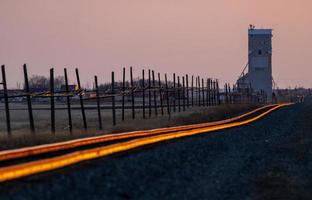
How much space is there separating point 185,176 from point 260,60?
100491 mm

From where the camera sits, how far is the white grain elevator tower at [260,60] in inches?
4459

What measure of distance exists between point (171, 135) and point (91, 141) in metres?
4.80

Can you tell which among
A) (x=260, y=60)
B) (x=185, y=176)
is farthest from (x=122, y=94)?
(x=260, y=60)

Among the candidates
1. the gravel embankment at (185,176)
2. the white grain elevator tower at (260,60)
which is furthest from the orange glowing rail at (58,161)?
the white grain elevator tower at (260,60)

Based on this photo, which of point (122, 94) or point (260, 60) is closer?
point (122, 94)

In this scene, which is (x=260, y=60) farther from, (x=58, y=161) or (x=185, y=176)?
(x=58, y=161)

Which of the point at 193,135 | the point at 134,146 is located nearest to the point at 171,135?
the point at 193,135

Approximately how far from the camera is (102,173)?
13.0m

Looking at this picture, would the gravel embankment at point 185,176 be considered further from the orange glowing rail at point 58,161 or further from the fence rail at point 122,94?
the fence rail at point 122,94

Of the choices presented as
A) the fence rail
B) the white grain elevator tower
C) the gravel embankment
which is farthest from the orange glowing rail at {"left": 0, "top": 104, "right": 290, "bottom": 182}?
the white grain elevator tower

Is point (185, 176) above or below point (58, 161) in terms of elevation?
below

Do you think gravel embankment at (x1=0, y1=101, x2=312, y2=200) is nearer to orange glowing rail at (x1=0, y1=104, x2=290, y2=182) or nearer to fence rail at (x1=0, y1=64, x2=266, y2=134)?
orange glowing rail at (x1=0, y1=104, x2=290, y2=182)

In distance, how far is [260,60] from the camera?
113 meters

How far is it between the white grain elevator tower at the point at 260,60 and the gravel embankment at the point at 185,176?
91.4 meters
